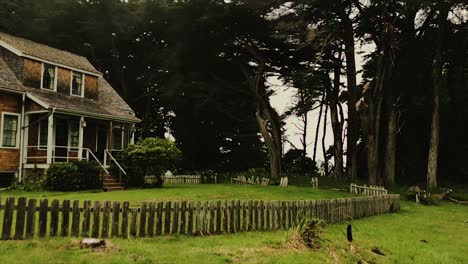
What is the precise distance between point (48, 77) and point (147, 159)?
8.66 metres

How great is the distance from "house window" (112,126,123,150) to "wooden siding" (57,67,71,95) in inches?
213

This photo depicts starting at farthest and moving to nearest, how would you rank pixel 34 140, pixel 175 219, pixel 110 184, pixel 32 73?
pixel 32 73 < pixel 34 140 < pixel 110 184 < pixel 175 219

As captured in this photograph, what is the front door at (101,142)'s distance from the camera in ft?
103

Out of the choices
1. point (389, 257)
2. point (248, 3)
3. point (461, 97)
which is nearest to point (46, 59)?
point (248, 3)

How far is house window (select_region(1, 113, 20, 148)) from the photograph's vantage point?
969 inches

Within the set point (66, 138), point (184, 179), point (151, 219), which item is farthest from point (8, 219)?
point (184, 179)

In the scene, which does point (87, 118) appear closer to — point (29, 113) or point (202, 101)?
point (29, 113)

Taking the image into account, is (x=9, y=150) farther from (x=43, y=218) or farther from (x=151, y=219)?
(x=151, y=219)

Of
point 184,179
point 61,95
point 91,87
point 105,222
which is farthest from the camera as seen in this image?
point 184,179

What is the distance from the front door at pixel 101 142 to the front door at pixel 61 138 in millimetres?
2969

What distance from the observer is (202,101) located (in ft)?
126

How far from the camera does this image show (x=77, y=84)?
29.8 m

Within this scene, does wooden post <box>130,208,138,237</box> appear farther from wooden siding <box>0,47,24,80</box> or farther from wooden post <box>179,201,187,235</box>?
wooden siding <box>0,47,24,80</box>

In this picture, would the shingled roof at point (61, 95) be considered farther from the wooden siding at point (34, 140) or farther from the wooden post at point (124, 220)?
the wooden post at point (124, 220)
